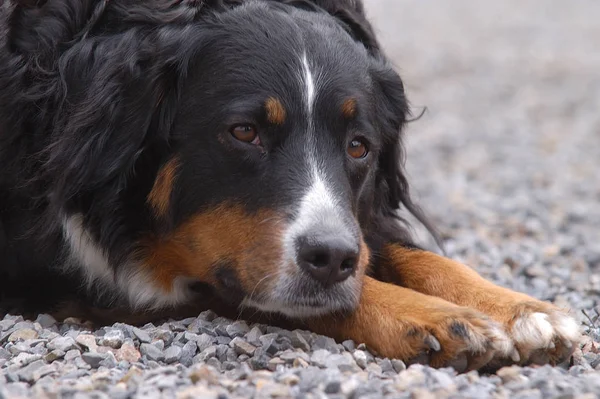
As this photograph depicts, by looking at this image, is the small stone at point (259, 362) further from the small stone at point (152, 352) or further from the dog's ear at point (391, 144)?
the dog's ear at point (391, 144)

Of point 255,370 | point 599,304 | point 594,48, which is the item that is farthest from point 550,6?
point 255,370

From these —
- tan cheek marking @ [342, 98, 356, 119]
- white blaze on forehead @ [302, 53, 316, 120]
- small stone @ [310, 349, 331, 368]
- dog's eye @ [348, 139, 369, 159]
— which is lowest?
small stone @ [310, 349, 331, 368]

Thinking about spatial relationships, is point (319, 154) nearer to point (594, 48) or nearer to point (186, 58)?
point (186, 58)

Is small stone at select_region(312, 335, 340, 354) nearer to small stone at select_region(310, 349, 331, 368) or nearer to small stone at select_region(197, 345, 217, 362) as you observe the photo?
small stone at select_region(310, 349, 331, 368)

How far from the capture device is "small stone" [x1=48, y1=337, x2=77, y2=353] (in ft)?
12.7

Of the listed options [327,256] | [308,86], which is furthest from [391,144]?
[327,256]

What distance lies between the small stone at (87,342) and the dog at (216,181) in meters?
0.60

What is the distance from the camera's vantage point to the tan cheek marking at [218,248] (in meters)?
3.93

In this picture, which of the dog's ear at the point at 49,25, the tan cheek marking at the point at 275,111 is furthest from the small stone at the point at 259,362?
the dog's ear at the point at 49,25

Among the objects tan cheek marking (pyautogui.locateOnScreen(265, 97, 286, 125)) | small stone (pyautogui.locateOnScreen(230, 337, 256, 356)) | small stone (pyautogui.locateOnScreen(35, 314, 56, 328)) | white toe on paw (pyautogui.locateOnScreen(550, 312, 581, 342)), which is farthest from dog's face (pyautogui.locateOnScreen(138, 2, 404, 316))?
white toe on paw (pyautogui.locateOnScreen(550, 312, 581, 342))

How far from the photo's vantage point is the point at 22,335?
4152 mm

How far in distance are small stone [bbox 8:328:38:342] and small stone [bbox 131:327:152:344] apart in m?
0.46

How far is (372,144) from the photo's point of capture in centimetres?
452

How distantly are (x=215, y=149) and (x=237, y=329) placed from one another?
2.57ft
